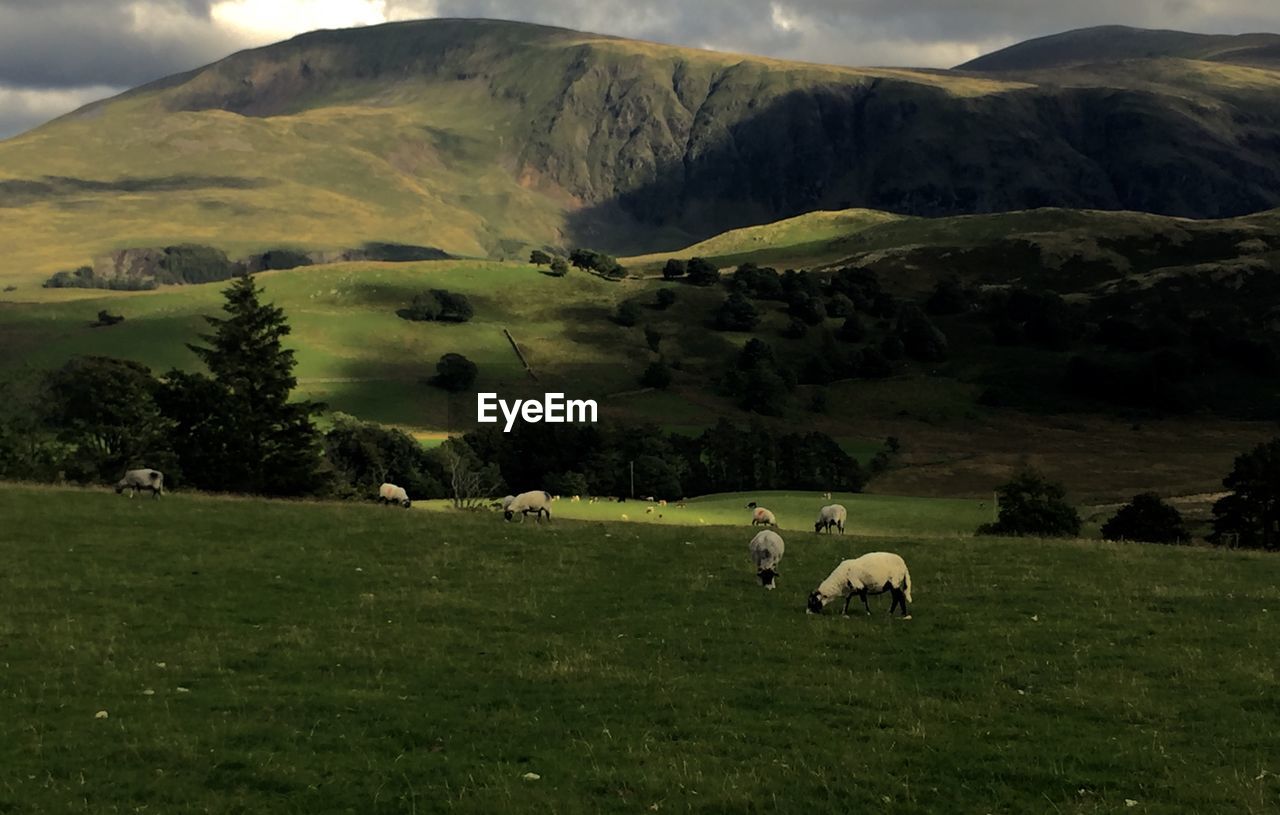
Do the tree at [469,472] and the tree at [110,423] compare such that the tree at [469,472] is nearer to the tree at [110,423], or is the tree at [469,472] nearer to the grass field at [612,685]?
the tree at [110,423]

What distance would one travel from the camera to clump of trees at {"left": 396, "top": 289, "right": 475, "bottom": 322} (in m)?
195

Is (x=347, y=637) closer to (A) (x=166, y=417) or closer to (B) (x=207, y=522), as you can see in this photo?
(B) (x=207, y=522)

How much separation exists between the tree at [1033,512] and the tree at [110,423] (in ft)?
169

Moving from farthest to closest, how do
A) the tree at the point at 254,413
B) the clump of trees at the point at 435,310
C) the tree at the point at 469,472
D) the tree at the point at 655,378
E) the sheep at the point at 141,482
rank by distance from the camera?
the clump of trees at the point at 435,310 < the tree at the point at 655,378 < the tree at the point at 469,472 < the tree at the point at 254,413 < the sheep at the point at 141,482

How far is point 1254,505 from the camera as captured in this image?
202 ft

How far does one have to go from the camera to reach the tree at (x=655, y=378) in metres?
174

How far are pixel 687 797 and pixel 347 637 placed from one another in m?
11.5

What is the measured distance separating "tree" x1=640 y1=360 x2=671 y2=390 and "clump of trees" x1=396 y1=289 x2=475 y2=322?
42.2m

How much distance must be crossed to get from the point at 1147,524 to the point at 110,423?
66.5 meters

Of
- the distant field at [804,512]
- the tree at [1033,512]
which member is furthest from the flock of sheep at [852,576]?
the tree at [1033,512]

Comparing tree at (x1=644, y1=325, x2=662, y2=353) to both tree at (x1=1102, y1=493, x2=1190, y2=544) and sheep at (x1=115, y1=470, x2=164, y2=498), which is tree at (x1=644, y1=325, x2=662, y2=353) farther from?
sheep at (x1=115, y1=470, x2=164, y2=498)

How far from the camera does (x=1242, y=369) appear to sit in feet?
633

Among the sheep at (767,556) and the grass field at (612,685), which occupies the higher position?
the sheep at (767,556)

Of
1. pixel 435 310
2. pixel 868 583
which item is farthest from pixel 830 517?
pixel 435 310
